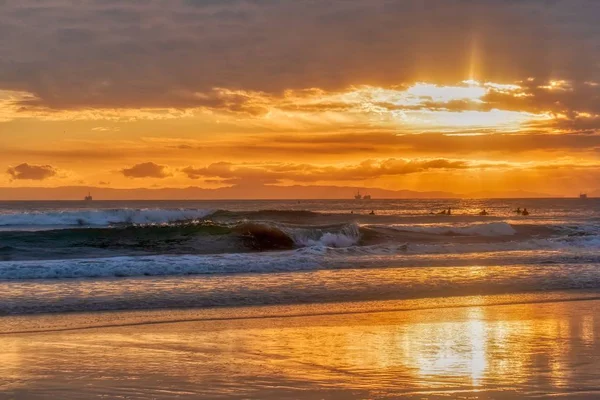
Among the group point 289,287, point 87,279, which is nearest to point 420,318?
point 289,287

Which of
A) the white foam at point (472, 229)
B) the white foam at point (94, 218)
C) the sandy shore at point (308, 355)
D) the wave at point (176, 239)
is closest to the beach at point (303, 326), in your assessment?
the sandy shore at point (308, 355)

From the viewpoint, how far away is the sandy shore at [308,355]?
23.7ft

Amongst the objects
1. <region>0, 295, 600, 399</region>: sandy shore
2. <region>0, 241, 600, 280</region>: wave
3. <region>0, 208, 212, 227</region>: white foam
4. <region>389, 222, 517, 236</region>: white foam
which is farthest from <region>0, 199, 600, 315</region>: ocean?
<region>0, 208, 212, 227</region>: white foam

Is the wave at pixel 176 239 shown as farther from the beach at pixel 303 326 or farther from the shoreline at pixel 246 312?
the shoreline at pixel 246 312

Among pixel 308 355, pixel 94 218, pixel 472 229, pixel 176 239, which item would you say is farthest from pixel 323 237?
pixel 94 218

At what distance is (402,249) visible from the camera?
2845 cm

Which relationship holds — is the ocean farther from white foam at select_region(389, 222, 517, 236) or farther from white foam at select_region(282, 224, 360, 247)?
white foam at select_region(389, 222, 517, 236)

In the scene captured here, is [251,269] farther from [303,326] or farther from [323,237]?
[323,237]

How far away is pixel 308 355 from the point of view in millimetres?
8820

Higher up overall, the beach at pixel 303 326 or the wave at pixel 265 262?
the wave at pixel 265 262

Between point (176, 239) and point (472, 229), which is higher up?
point (472, 229)

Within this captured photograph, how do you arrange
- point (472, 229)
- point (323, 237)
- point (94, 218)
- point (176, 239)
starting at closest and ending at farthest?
point (176, 239), point (323, 237), point (472, 229), point (94, 218)

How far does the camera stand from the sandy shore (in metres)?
7.21

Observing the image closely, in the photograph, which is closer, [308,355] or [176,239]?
[308,355]
